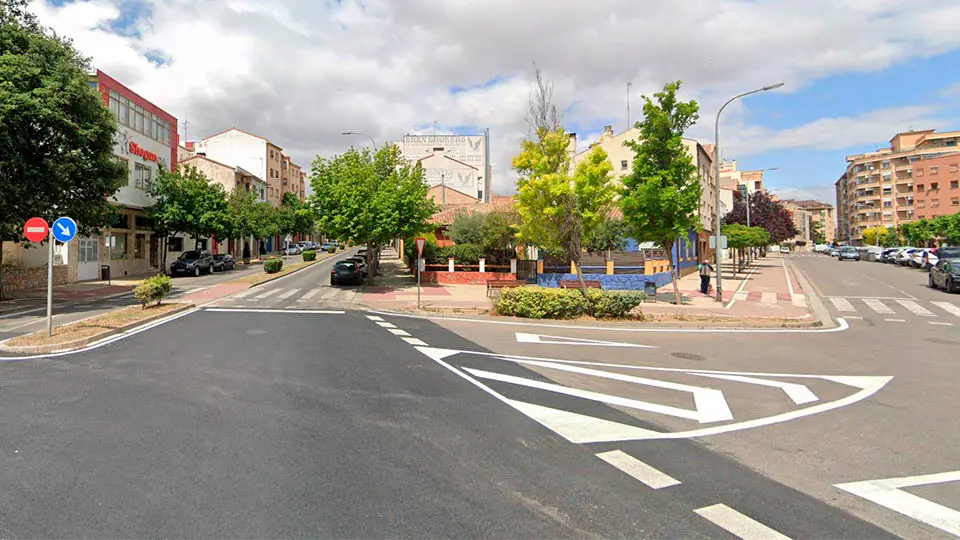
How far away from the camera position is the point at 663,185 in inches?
709

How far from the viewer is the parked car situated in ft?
72.2

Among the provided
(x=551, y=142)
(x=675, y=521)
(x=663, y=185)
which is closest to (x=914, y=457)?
(x=675, y=521)

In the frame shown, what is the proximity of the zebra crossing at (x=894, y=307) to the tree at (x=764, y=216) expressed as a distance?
34768 millimetres

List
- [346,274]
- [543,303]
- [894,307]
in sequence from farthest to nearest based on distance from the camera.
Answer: [346,274]
[894,307]
[543,303]

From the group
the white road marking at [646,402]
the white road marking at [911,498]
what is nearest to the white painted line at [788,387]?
the white road marking at [646,402]

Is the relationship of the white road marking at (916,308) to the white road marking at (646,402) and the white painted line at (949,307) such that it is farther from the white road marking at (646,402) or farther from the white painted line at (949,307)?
the white road marking at (646,402)

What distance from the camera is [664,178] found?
17875 millimetres

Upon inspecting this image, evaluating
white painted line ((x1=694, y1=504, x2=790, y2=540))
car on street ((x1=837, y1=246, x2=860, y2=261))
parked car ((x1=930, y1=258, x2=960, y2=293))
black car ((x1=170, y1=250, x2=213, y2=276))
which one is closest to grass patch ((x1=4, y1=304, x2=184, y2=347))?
white painted line ((x1=694, y1=504, x2=790, y2=540))

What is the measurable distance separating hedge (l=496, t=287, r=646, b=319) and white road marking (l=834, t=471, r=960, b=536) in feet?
34.5

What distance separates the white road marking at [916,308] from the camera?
16500 millimetres

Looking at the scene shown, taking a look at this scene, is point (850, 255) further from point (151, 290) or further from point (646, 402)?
point (151, 290)

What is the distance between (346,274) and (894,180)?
102 metres

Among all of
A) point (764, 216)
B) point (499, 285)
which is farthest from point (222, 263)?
point (764, 216)

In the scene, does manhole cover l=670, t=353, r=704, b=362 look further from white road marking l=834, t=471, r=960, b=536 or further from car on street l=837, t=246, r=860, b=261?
car on street l=837, t=246, r=860, b=261
